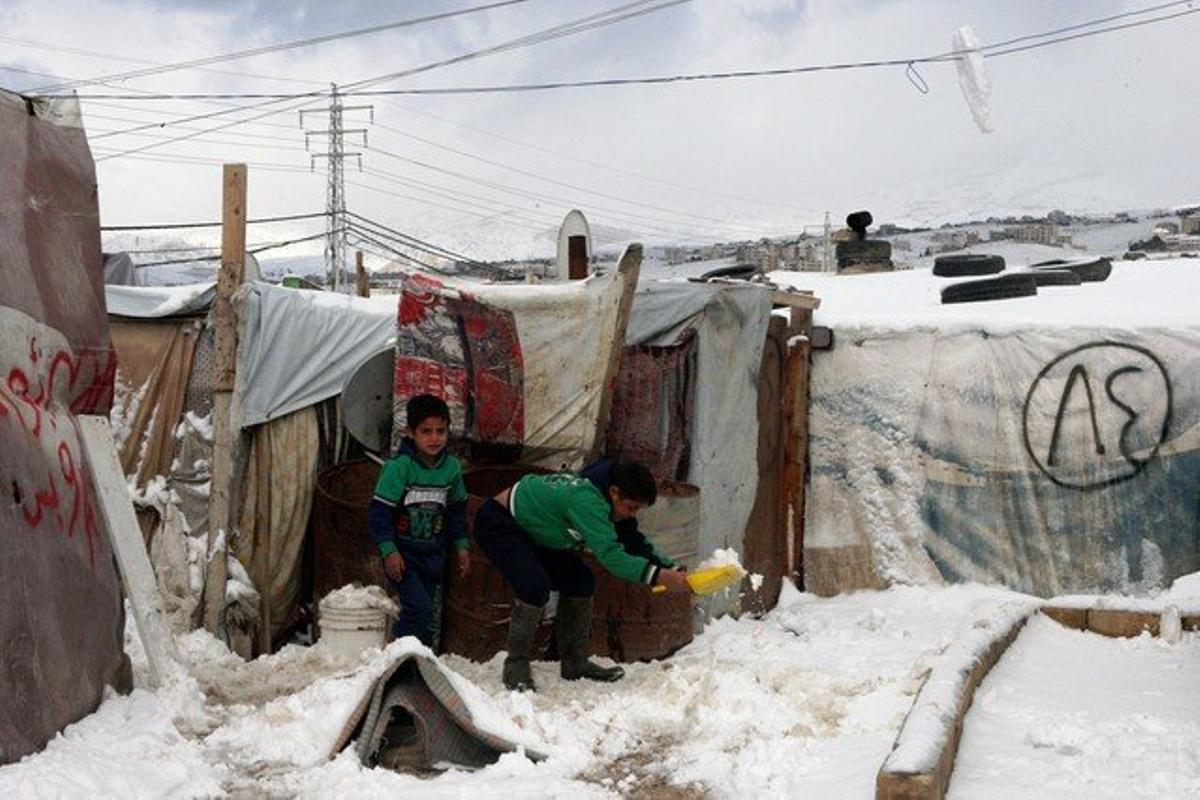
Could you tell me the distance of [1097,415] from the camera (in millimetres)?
10062

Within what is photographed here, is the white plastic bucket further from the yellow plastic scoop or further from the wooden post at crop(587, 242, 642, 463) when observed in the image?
the yellow plastic scoop

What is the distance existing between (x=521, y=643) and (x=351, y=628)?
1.08m

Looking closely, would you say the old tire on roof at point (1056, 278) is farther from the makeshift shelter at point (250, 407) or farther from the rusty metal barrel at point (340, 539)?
the rusty metal barrel at point (340, 539)

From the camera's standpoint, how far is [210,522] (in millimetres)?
8703

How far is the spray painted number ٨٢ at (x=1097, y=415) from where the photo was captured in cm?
995

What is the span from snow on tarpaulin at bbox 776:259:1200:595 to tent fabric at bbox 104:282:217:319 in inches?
179

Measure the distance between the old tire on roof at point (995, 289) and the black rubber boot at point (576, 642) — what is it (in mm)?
6122

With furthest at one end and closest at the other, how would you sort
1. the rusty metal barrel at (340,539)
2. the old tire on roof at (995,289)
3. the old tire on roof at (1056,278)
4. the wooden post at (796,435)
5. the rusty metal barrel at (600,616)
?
the old tire on roof at (1056,278) → the old tire on roof at (995,289) → the wooden post at (796,435) → the rusty metal barrel at (340,539) → the rusty metal barrel at (600,616)

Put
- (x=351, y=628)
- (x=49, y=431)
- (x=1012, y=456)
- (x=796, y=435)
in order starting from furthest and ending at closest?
(x=796, y=435) → (x=1012, y=456) → (x=351, y=628) → (x=49, y=431)

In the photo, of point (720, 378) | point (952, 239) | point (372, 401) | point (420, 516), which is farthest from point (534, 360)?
point (952, 239)

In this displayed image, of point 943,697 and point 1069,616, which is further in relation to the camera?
point 1069,616

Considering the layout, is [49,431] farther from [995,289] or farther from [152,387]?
[995,289]

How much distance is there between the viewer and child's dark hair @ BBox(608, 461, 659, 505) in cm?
685

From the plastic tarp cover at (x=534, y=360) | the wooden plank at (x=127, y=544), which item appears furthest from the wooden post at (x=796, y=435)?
the wooden plank at (x=127, y=544)
